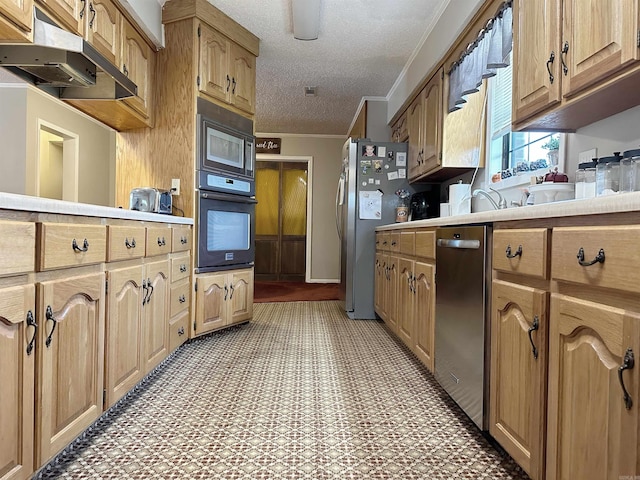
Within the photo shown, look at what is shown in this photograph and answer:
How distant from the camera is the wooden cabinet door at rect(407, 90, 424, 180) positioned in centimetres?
352

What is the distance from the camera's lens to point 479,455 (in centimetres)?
143

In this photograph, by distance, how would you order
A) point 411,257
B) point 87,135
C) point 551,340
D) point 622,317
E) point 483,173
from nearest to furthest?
point 622,317 < point 551,340 < point 411,257 < point 483,173 < point 87,135

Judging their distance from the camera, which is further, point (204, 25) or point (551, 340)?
point (204, 25)

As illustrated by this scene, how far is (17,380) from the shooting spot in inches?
41.4

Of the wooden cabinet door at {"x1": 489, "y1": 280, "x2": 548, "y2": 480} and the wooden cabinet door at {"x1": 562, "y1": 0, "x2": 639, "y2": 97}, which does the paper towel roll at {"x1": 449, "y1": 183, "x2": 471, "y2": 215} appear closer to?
the wooden cabinet door at {"x1": 562, "y1": 0, "x2": 639, "y2": 97}

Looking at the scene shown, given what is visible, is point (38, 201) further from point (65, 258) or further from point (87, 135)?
point (87, 135)

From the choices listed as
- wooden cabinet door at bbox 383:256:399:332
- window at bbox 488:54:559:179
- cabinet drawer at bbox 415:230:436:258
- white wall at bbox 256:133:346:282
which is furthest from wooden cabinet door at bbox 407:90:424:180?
white wall at bbox 256:133:346:282

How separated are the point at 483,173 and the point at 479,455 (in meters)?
2.06

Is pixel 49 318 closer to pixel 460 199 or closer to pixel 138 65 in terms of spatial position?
pixel 138 65

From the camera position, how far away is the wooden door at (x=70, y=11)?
1.85 meters

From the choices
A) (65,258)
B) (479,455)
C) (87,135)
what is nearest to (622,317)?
(479,455)

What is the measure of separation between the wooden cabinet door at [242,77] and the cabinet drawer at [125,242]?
1741 mm

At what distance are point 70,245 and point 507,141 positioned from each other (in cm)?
258

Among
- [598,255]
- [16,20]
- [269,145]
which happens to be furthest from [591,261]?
[269,145]
